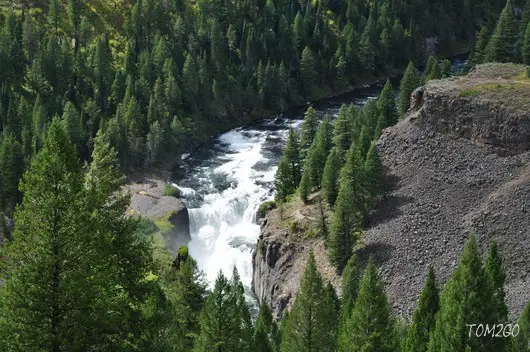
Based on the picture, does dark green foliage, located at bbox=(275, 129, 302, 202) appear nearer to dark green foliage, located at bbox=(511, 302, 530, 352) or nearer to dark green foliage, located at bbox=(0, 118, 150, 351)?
dark green foliage, located at bbox=(511, 302, 530, 352)

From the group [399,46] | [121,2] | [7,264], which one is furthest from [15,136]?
[399,46]

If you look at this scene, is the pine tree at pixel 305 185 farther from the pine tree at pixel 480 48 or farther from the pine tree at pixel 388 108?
the pine tree at pixel 480 48

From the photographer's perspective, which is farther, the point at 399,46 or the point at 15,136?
the point at 399,46

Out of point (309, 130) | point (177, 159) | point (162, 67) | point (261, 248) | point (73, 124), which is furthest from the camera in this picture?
point (162, 67)

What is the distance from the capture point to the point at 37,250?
26141mm

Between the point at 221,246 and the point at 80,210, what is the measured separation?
73898 mm

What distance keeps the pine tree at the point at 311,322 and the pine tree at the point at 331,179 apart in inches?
1698

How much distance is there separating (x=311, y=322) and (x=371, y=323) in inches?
192

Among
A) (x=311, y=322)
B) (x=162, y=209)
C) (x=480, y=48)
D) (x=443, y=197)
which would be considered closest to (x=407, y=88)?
(x=480, y=48)

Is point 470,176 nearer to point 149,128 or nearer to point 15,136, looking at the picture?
point 149,128

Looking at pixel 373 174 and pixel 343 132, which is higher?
pixel 343 132

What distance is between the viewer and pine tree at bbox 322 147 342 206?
9000 cm

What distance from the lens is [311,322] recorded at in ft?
151

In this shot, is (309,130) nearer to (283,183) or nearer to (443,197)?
(283,183)
